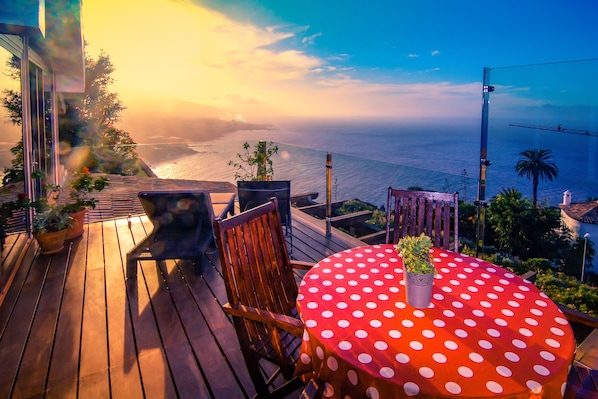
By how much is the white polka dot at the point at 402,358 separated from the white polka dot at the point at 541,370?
353 millimetres


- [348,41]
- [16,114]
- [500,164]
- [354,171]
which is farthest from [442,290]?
[348,41]

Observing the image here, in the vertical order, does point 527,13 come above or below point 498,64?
above

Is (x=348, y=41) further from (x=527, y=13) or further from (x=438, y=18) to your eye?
(x=527, y=13)

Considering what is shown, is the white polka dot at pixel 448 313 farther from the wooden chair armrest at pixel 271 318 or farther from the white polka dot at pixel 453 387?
the wooden chair armrest at pixel 271 318

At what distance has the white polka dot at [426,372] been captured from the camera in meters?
0.98

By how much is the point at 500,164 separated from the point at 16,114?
17.3 ft

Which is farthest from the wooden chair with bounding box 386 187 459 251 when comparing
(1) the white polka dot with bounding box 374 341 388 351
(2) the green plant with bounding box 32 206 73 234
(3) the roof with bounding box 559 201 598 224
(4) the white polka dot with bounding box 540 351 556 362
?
(3) the roof with bounding box 559 201 598 224

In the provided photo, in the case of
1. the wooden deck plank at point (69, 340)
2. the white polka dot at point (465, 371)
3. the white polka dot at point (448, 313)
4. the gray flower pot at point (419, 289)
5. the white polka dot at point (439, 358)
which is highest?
the gray flower pot at point (419, 289)

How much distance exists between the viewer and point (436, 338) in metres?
1.16

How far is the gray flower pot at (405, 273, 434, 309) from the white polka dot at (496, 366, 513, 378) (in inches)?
14.2

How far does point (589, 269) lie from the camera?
16422 millimetres

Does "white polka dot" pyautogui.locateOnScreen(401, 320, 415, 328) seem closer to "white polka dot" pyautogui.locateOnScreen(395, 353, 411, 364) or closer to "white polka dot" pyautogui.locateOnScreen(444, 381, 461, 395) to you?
"white polka dot" pyautogui.locateOnScreen(395, 353, 411, 364)

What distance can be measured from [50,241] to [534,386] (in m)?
4.22

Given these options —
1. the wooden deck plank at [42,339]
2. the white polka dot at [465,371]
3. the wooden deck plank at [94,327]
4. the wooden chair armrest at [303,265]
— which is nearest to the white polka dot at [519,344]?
the white polka dot at [465,371]
